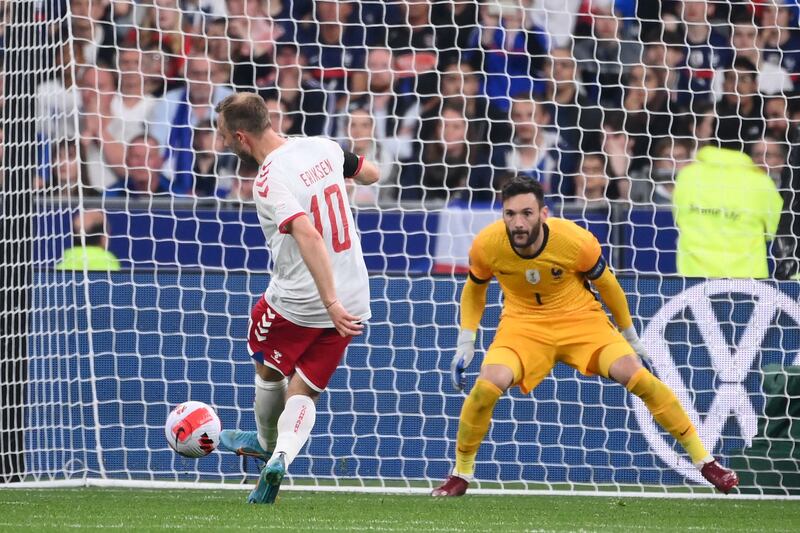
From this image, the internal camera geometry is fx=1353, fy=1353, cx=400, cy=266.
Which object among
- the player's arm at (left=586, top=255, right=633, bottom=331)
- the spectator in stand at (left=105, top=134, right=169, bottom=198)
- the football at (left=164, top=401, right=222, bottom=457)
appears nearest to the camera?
the football at (left=164, top=401, right=222, bottom=457)

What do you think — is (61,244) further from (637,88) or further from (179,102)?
(637,88)

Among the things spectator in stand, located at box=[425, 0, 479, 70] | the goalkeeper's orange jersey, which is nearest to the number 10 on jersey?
the goalkeeper's orange jersey

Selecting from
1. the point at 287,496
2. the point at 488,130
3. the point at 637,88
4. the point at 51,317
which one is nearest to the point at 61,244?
the point at 51,317

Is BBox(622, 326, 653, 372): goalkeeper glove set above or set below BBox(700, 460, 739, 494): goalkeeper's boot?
above

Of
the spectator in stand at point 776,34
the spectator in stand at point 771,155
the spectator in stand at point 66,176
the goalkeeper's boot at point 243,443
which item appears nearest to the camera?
the goalkeeper's boot at point 243,443

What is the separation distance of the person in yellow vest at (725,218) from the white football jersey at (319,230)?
3245 mm

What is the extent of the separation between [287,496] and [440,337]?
5.32 ft

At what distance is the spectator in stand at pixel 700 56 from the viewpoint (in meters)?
9.32

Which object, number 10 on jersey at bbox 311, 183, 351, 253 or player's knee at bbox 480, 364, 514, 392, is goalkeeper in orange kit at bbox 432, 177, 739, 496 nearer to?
player's knee at bbox 480, 364, 514, 392

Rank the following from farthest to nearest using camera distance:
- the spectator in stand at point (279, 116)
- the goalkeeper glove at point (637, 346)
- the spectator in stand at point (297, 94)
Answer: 1. the spectator in stand at point (297, 94)
2. the spectator in stand at point (279, 116)
3. the goalkeeper glove at point (637, 346)

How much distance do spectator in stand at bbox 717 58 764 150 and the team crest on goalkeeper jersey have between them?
2.43 metres

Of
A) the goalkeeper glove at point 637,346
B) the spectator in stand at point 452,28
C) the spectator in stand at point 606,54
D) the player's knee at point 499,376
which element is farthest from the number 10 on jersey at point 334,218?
the spectator in stand at point 452,28

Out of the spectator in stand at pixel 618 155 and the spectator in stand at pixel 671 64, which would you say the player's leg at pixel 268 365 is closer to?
the spectator in stand at pixel 618 155

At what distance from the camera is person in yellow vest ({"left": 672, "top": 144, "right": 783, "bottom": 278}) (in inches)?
329
